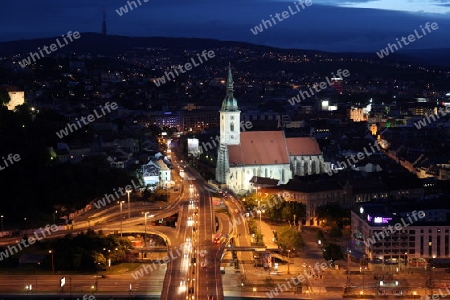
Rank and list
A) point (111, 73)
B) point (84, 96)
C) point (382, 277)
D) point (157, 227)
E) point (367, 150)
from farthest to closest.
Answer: point (111, 73) → point (84, 96) → point (367, 150) → point (157, 227) → point (382, 277)

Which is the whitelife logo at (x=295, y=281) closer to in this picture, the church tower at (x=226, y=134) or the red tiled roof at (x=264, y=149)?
the red tiled roof at (x=264, y=149)

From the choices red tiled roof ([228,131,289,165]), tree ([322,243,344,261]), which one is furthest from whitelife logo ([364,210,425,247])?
red tiled roof ([228,131,289,165])

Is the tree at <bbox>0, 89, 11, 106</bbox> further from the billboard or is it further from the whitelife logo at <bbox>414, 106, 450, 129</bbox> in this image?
the whitelife logo at <bbox>414, 106, 450, 129</bbox>

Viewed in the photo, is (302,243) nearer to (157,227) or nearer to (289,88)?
(157,227)

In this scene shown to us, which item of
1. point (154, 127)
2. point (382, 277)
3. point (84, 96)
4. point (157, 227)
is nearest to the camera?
point (382, 277)

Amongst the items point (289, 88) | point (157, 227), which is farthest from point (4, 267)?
point (289, 88)

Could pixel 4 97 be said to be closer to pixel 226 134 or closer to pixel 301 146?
pixel 226 134

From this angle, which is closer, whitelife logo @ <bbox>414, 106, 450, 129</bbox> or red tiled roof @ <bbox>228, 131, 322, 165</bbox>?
red tiled roof @ <bbox>228, 131, 322, 165</bbox>

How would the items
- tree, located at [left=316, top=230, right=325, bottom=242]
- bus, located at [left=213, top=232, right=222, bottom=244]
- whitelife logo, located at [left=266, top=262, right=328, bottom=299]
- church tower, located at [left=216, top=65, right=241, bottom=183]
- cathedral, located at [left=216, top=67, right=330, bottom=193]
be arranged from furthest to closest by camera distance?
church tower, located at [left=216, top=65, right=241, bottom=183], cathedral, located at [left=216, top=67, right=330, bottom=193], tree, located at [left=316, top=230, right=325, bottom=242], bus, located at [left=213, top=232, right=222, bottom=244], whitelife logo, located at [left=266, top=262, right=328, bottom=299]
